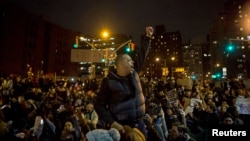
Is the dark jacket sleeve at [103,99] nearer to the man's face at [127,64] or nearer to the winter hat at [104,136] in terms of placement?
the man's face at [127,64]

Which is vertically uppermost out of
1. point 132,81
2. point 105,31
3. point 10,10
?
point 10,10

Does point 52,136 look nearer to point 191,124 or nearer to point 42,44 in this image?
point 191,124

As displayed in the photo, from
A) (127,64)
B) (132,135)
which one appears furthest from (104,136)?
(127,64)

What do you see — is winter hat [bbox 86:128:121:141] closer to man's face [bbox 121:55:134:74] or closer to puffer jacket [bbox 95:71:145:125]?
puffer jacket [bbox 95:71:145:125]

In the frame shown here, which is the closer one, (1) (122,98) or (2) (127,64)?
(1) (122,98)

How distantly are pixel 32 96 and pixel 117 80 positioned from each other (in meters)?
11.3

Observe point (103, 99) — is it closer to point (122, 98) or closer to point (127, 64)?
point (122, 98)

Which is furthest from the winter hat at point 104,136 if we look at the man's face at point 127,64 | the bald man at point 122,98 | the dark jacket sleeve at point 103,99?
the man's face at point 127,64

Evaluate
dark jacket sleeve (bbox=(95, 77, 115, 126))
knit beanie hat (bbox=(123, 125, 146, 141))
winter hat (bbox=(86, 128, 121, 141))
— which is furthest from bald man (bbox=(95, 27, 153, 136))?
winter hat (bbox=(86, 128, 121, 141))

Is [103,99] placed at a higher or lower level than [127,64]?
lower

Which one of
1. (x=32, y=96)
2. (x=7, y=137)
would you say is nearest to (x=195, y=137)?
(x=7, y=137)

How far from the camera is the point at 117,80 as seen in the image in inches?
160

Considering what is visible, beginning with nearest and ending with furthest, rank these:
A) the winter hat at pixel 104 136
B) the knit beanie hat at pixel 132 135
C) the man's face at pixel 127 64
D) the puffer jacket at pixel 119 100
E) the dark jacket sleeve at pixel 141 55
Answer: the winter hat at pixel 104 136 < the knit beanie hat at pixel 132 135 < the puffer jacket at pixel 119 100 < the man's face at pixel 127 64 < the dark jacket sleeve at pixel 141 55

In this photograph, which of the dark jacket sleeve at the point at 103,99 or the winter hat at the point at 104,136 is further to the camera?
the dark jacket sleeve at the point at 103,99
